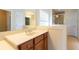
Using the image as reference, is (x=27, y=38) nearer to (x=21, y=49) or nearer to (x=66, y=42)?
(x=21, y=49)

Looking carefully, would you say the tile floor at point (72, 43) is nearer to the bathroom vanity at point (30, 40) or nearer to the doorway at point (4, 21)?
the bathroom vanity at point (30, 40)

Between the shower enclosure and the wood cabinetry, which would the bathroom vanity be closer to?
the wood cabinetry

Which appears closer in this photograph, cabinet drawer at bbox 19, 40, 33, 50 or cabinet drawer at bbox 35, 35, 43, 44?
cabinet drawer at bbox 19, 40, 33, 50

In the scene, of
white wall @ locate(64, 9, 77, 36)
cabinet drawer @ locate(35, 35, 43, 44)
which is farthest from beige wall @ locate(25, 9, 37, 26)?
white wall @ locate(64, 9, 77, 36)

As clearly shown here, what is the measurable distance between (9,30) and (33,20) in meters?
0.25

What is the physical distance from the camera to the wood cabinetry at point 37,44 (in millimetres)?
894

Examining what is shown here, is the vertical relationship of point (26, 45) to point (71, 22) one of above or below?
below

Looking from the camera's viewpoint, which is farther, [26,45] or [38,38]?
[38,38]

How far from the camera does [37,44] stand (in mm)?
972

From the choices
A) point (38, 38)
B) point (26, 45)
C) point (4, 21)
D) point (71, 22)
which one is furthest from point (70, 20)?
point (4, 21)

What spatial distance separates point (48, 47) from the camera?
978mm

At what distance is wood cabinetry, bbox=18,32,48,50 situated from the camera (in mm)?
894

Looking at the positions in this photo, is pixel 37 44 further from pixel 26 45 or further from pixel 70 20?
pixel 70 20
